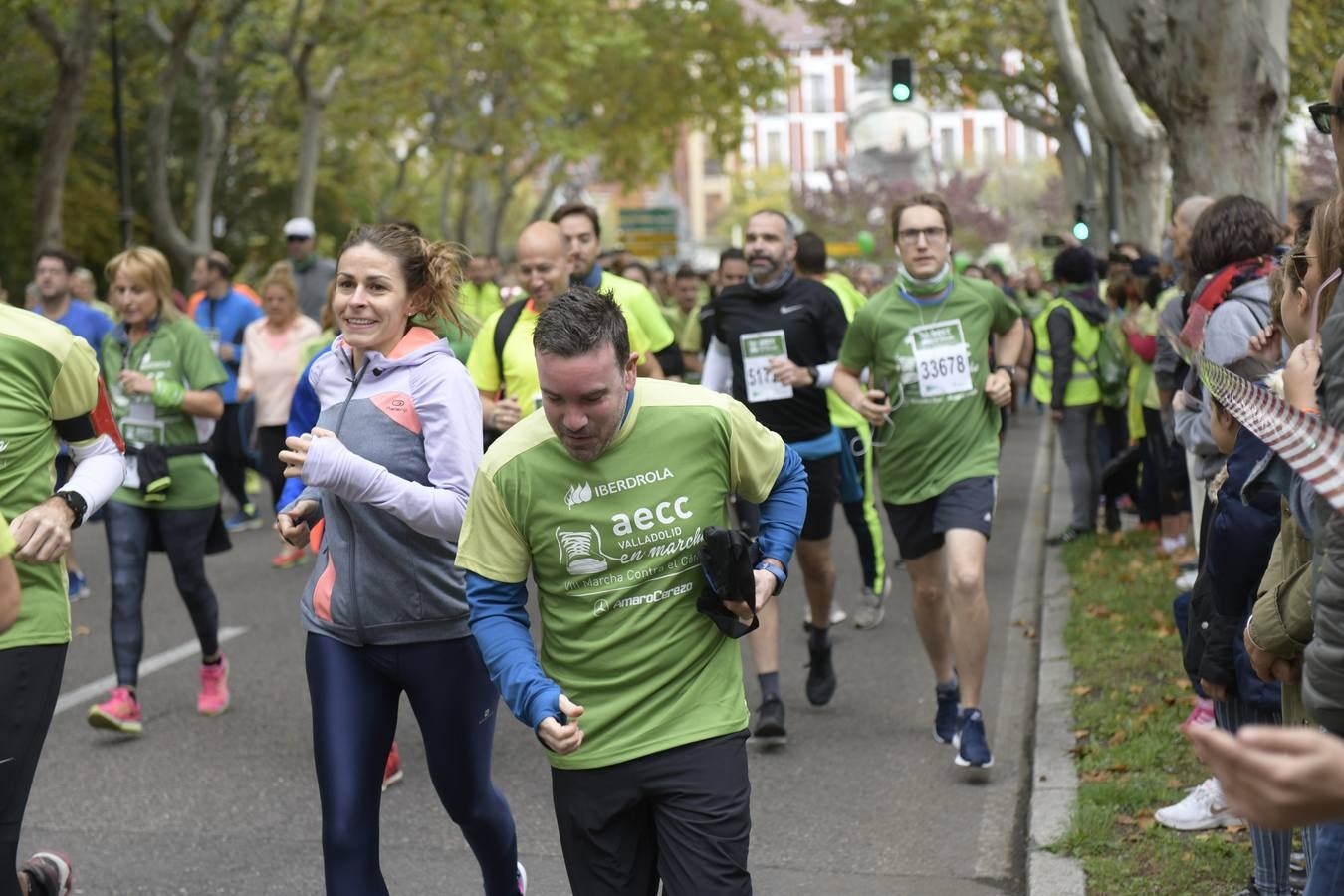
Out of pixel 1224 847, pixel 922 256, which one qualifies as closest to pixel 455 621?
pixel 1224 847

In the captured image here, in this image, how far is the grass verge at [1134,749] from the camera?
5.18 m

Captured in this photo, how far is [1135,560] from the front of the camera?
11.1 metres

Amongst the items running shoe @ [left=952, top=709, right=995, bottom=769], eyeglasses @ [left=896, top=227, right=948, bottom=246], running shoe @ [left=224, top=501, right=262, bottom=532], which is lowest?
running shoe @ [left=224, top=501, right=262, bottom=532]

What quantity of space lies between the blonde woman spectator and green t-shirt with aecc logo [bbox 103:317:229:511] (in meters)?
4.20

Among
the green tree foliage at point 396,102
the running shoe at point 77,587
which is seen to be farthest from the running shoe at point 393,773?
the green tree foliage at point 396,102

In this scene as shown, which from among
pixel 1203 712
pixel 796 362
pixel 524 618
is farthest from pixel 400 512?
pixel 796 362

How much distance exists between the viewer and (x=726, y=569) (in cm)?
358

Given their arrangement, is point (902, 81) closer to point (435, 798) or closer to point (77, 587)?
point (77, 587)

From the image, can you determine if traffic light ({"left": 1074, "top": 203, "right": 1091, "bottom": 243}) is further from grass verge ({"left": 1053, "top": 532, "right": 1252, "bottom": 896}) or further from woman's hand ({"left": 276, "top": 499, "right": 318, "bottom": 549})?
woman's hand ({"left": 276, "top": 499, "right": 318, "bottom": 549})

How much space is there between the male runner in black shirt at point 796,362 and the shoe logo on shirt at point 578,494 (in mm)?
4121

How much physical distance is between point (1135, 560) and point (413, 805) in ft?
19.6

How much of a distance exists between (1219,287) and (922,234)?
141 cm

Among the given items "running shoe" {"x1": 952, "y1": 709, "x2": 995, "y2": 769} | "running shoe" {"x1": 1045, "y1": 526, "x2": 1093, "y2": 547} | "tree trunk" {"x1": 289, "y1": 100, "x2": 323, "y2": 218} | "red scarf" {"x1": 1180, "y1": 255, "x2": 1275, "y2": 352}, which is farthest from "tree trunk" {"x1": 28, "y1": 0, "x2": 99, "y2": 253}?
"red scarf" {"x1": 1180, "y1": 255, "x2": 1275, "y2": 352}

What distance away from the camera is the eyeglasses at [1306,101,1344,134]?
112 inches
